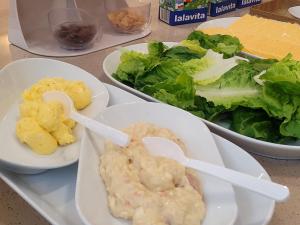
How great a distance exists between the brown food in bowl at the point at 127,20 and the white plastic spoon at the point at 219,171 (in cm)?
62

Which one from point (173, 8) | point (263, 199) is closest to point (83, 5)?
point (173, 8)

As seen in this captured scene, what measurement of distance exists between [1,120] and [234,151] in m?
0.35

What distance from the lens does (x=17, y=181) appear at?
0.52 m

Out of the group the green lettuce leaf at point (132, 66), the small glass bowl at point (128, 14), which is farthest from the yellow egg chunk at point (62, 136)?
the small glass bowl at point (128, 14)

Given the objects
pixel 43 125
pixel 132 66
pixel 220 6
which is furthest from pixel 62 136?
pixel 220 6

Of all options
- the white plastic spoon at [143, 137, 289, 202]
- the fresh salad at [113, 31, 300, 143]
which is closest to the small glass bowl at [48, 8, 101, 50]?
the fresh salad at [113, 31, 300, 143]

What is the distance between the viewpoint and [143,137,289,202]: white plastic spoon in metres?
0.41

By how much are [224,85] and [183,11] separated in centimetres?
48

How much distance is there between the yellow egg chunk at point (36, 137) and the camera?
530 mm

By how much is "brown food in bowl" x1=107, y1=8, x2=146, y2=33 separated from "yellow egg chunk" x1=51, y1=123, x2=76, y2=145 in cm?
57

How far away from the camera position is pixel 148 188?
46 centimetres

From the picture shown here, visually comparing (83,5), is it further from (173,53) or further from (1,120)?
(1,120)

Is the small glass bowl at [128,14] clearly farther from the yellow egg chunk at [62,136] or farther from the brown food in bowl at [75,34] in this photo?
the yellow egg chunk at [62,136]

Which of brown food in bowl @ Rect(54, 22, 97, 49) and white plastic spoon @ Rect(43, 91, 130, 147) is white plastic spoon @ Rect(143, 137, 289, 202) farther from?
brown food in bowl @ Rect(54, 22, 97, 49)
